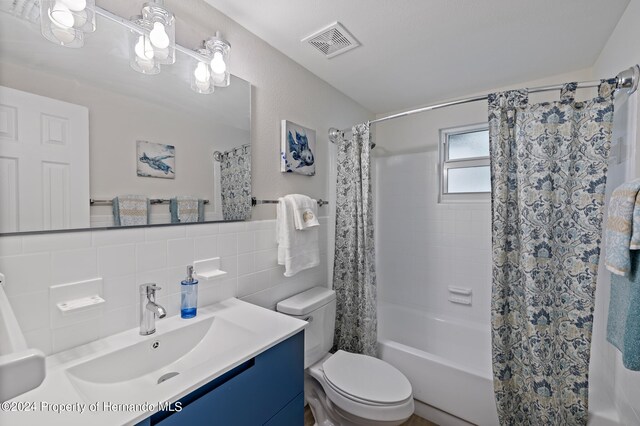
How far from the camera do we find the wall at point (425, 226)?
2.34 metres

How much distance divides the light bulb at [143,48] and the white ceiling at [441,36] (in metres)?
0.46

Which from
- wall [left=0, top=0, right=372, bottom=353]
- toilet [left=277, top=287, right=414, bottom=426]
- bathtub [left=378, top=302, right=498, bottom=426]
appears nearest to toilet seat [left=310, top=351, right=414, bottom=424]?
toilet [left=277, top=287, right=414, bottom=426]

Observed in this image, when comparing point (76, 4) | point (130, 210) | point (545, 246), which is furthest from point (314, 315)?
point (76, 4)

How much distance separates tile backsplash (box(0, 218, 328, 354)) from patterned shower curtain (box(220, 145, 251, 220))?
68 mm

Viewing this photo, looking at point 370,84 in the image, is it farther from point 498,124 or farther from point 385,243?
point 385,243

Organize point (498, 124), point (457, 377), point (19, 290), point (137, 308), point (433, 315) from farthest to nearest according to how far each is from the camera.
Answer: point (433, 315) < point (457, 377) < point (498, 124) < point (137, 308) < point (19, 290)

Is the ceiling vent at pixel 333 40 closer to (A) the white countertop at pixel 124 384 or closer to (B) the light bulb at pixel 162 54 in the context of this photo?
(B) the light bulb at pixel 162 54

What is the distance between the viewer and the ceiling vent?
1.52m

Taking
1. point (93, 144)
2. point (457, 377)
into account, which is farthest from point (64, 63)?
point (457, 377)

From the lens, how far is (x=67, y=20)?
89 cm

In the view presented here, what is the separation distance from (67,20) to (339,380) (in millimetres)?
1882

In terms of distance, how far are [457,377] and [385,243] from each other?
1388 mm

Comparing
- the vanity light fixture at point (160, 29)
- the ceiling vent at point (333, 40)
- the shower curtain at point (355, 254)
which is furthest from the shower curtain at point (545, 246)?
the vanity light fixture at point (160, 29)

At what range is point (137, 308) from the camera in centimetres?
108
